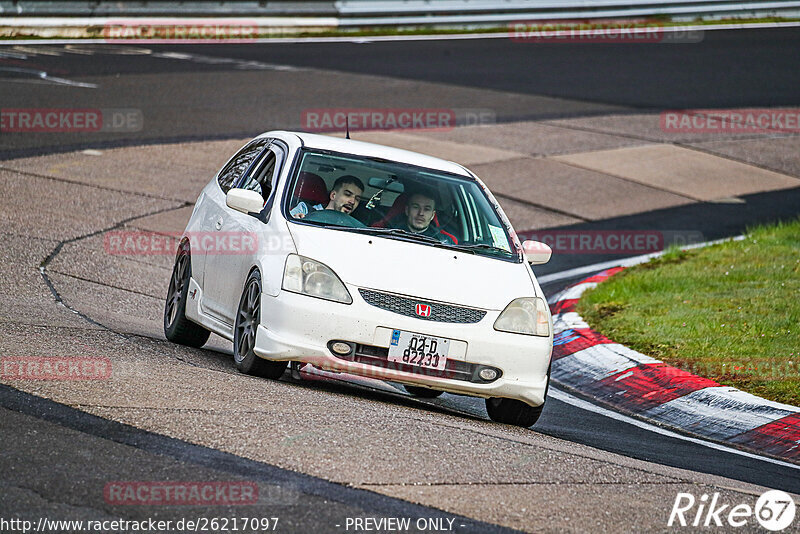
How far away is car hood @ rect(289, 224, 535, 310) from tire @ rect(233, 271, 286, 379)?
0.42 metres

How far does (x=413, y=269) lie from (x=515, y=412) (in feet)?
3.93

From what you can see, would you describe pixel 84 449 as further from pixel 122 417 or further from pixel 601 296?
pixel 601 296

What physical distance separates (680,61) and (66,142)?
17.0 metres

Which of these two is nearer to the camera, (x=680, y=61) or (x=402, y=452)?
(x=402, y=452)

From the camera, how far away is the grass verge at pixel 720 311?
9156 mm

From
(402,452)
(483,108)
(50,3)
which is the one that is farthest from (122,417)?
(50,3)

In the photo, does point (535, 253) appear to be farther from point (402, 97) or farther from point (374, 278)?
point (402, 97)

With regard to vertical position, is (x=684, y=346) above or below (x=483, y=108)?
below

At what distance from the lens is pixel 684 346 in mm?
9805

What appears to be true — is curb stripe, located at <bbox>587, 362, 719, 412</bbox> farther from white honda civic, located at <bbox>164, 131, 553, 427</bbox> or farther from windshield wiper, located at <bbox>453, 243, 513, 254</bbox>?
windshield wiper, located at <bbox>453, 243, 513, 254</bbox>

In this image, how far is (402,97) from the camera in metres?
22.8

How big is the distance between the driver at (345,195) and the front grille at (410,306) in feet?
3.61

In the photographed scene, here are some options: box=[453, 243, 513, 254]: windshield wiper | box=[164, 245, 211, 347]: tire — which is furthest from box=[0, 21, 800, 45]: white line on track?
box=[453, 243, 513, 254]: windshield wiper

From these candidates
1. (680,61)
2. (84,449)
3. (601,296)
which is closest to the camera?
(84,449)
